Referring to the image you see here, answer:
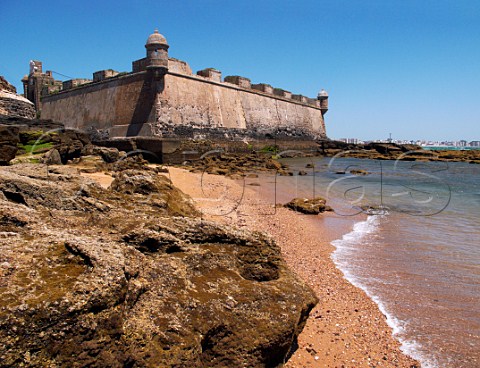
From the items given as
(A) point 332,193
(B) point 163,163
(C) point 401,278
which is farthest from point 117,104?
(C) point 401,278

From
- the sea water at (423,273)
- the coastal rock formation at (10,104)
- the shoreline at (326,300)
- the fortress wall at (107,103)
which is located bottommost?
the sea water at (423,273)

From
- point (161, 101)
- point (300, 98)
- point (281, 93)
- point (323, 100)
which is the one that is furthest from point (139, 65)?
point (323, 100)

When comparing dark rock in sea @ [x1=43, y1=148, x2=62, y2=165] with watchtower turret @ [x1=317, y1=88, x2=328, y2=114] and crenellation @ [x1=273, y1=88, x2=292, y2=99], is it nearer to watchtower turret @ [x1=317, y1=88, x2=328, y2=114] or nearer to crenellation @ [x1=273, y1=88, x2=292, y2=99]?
crenellation @ [x1=273, y1=88, x2=292, y2=99]

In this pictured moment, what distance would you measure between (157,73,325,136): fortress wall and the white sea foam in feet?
59.6

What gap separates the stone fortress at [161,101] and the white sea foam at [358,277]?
17.9m

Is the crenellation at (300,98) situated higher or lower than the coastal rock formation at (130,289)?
higher

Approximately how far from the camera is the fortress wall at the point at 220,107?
24.9m

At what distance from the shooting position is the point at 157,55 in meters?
23.2

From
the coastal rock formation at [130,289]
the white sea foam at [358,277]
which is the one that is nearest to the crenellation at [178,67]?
the white sea foam at [358,277]

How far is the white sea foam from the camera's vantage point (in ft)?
10.6

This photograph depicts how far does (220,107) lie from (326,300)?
26.8 meters

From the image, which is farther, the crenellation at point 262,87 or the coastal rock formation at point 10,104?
the crenellation at point 262,87

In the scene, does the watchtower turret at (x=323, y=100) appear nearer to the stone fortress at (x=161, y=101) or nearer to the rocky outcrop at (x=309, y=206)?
the stone fortress at (x=161, y=101)

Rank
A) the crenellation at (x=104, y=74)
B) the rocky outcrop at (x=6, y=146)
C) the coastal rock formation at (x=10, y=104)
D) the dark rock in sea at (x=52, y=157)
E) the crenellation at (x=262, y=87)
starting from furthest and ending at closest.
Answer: the crenellation at (x=262, y=87) → the crenellation at (x=104, y=74) → the coastal rock formation at (x=10, y=104) → the dark rock in sea at (x=52, y=157) → the rocky outcrop at (x=6, y=146)
